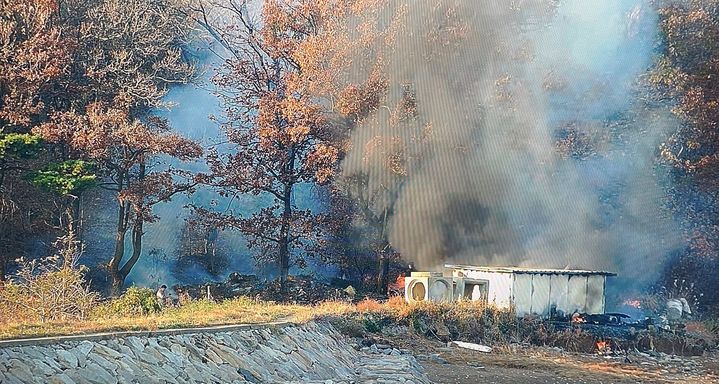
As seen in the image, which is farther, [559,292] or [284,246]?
[284,246]

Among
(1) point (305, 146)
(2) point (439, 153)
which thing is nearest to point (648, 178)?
(2) point (439, 153)

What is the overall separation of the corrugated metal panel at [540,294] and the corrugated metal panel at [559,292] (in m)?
0.17

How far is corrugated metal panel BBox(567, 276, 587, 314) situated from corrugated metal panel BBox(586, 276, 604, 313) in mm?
178

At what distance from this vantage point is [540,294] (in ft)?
79.6

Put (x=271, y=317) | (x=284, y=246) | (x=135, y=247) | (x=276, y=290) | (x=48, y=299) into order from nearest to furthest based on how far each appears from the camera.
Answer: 1. (x=48, y=299)
2. (x=271, y=317)
3. (x=135, y=247)
4. (x=276, y=290)
5. (x=284, y=246)

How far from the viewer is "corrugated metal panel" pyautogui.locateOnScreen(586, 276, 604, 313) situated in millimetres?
25359

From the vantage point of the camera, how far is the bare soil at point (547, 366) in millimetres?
16031

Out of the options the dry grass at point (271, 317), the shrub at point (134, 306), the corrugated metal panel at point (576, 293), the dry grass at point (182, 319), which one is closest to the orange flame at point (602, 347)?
the dry grass at point (271, 317)

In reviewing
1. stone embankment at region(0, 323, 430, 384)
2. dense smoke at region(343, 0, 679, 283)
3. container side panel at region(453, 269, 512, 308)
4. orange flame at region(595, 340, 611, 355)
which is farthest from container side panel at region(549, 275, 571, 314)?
stone embankment at region(0, 323, 430, 384)

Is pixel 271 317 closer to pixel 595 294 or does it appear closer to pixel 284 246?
pixel 284 246

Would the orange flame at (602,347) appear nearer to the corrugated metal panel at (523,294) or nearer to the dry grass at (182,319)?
the corrugated metal panel at (523,294)

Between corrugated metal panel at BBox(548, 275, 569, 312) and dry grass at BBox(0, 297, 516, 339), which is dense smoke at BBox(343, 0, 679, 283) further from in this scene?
dry grass at BBox(0, 297, 516, 339)

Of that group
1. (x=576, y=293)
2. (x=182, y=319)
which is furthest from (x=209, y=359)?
(x=576, y=293)

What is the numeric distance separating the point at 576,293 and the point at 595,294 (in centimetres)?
76
